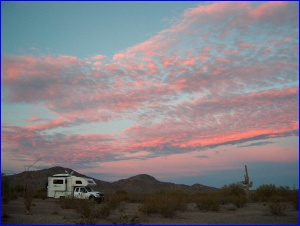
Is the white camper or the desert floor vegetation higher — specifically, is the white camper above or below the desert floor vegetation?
above

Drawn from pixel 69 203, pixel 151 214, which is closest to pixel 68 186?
pixel 69 203

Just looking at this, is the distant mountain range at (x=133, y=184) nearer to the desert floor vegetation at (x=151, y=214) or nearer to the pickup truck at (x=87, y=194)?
the pickup truck at (x=87, y=194)

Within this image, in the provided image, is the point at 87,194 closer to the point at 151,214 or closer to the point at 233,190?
the point at 151,214

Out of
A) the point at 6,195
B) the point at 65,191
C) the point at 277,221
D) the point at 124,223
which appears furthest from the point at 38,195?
the point at 277,221

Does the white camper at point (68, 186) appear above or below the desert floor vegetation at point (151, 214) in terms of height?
above

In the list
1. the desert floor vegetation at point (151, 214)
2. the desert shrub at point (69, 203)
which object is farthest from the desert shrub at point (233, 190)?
the desert shrub at point (69, 203)

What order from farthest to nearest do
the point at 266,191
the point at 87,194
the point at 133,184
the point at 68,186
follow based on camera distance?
the point at 133,184, the point at 266,191, the point at 68,186, the point at 87,194

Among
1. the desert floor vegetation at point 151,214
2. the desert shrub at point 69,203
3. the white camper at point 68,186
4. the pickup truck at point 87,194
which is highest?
the white camper at point 68,186

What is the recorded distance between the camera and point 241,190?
139 feet

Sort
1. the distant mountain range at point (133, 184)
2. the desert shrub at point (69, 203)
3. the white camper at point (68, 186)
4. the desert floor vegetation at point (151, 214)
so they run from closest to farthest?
the desert floor vegetation at point (151, 214) < the desert shrub at point (69, 203) < the white camper at point (68, 186) < the distant mountain range at point (133, 184)

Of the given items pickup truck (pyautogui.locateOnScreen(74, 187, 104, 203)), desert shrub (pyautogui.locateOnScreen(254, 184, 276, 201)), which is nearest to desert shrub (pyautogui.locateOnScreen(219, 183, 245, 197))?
desert shrub (pyautogui.locateOnScreen(254, 184, 276, 201))

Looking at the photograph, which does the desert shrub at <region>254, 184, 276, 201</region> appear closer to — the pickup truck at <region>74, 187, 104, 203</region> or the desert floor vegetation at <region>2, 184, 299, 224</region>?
the desert floor vegetation at <region>2, 184, 299, 224</region>

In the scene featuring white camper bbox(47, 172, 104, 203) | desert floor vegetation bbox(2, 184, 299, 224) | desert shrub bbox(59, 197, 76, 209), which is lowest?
desert floor vegetation bbox(2, 184, 299, 224)

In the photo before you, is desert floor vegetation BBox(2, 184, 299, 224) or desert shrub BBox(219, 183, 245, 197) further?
desert shrub BBox(219, 183, 245, 197)
